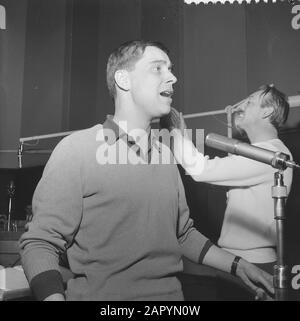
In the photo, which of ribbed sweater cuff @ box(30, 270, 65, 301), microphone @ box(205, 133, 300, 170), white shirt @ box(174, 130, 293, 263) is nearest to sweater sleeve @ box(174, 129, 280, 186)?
white shirt @ box(174, 130, 293, 263)

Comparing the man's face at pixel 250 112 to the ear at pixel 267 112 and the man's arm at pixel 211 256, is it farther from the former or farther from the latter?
the man's arm at pixel 211 256

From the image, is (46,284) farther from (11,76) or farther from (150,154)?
(11,76)

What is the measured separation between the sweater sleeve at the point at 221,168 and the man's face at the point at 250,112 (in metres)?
0.19

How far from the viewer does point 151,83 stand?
0.98 meters

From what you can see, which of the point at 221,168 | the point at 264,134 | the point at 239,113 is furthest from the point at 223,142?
the point at 239,113

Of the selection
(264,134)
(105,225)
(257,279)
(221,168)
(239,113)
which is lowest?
(257,279)

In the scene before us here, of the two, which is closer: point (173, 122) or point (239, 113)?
point (173, 122)

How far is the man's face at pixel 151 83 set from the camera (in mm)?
961

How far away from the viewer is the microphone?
686mm

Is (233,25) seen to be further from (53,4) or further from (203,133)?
(53,4)

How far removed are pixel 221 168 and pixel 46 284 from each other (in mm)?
763
